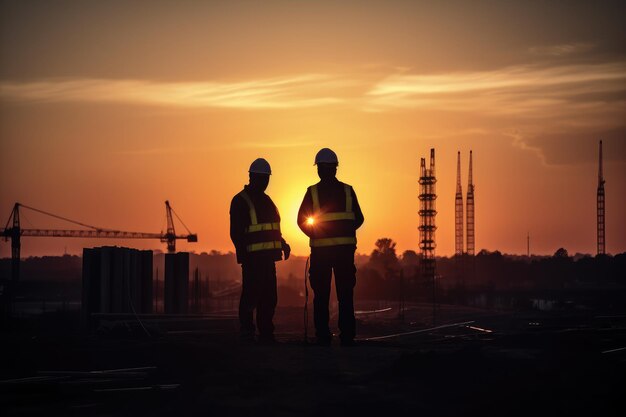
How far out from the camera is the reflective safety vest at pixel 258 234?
16609mm

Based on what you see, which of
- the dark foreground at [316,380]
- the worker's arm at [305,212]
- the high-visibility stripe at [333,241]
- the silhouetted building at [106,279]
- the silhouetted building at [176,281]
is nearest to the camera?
the dark foreground at [316,380]

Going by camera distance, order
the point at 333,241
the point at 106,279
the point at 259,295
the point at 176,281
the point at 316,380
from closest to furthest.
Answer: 1. the point at 316,380
2. the point at 333,241
3. the point at 259,295
4. the point at 106,279
5. the point at 176,281

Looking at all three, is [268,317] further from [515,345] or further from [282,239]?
[515,345]

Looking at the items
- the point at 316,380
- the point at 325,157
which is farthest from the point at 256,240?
the point at 316,380

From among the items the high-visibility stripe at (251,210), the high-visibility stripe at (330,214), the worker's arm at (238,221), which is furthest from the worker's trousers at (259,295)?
the high-visibility stripe at (330,214)

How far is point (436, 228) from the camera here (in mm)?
119250

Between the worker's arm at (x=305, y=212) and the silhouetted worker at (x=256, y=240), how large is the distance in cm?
106

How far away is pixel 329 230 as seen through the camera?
15.5m

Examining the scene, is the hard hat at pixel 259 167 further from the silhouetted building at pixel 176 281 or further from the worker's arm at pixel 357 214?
A: the silhouetted building at pixel 176 281

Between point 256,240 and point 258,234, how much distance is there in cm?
11

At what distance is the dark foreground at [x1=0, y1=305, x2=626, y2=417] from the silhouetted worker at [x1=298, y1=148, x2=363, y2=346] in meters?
0.88

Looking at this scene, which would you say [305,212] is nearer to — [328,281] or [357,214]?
[357,214]

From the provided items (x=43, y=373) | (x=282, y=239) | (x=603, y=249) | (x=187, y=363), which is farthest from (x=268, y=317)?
(x=603, y=249)

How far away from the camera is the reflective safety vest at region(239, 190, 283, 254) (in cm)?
1661
